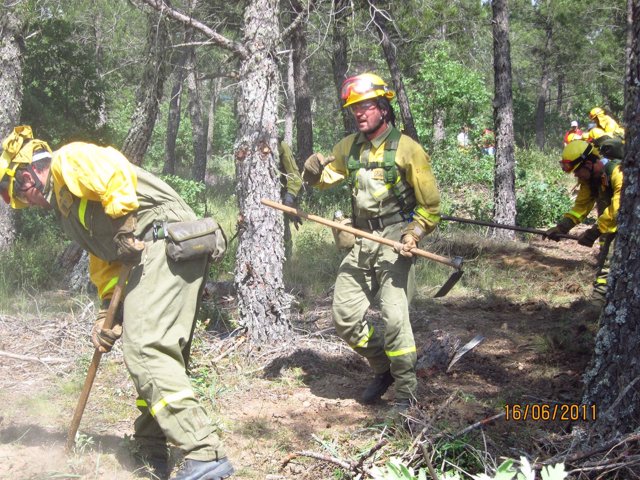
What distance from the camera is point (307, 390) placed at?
17.8 ft

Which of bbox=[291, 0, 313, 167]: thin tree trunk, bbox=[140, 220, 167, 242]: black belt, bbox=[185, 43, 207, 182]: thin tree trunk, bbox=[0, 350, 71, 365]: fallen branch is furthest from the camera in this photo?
bbox=[185, 43, 207, 182]: thin tree trunk

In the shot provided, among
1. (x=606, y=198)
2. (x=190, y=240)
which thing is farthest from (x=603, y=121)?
(x=190, y=240)

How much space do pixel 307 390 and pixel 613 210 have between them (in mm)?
3148

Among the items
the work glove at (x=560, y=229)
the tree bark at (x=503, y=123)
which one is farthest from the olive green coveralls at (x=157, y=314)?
the tree bark at (x=503, y=123)

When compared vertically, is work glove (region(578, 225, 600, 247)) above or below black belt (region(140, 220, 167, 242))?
below

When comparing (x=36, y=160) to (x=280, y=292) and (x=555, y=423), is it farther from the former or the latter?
(x=555, y=423)

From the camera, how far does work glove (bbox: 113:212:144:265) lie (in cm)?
367

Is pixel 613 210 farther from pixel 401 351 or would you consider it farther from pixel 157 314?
pixel 157 314

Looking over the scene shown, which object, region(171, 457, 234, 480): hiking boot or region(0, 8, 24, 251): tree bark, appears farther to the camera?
region(0, 8, 24, 251): tree bark

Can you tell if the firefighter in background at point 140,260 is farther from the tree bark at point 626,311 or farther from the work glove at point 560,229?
the work glove at point 560,229

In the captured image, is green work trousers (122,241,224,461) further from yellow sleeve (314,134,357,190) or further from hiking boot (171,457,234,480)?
yellow sleeve (314,134,357,190)

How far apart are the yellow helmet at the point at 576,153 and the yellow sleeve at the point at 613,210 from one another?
0.31 meters
